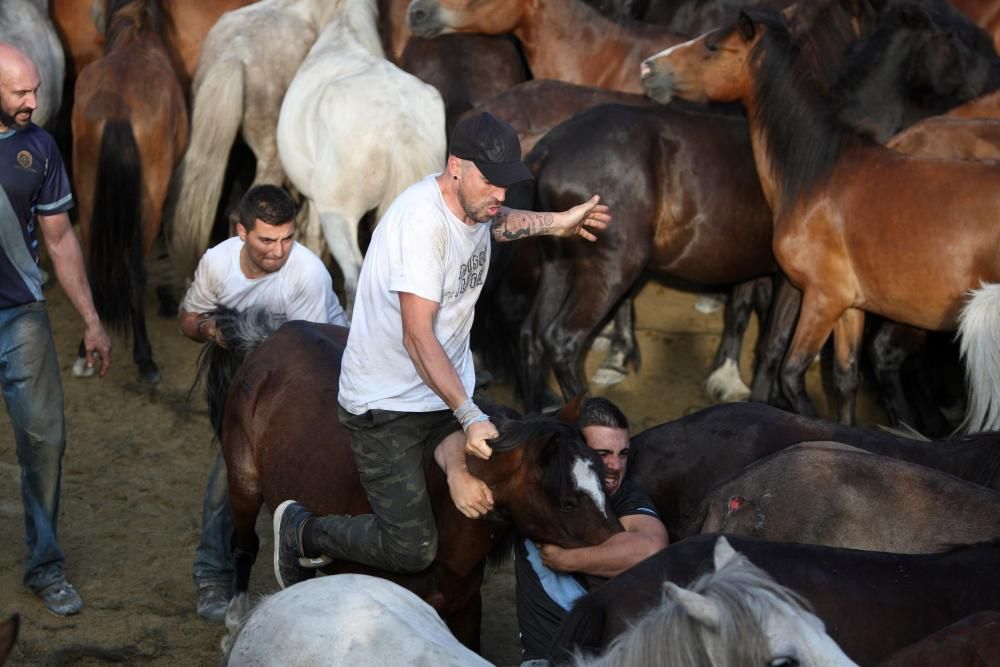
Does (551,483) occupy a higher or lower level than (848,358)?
higher

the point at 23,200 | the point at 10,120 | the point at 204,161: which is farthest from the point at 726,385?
the point at 10,120

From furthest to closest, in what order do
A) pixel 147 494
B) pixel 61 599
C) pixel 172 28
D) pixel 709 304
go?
pixel 172 28, pixel 709 304, pixel 147 494, pixel 61 599

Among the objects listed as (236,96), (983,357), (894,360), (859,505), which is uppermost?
(859,505)

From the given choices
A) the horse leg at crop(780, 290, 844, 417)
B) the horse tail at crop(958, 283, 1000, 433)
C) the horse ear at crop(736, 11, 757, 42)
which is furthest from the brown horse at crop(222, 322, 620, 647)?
the horse ear at crop(736, 11, 757, 42)

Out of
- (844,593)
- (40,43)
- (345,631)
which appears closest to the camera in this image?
(345,631)

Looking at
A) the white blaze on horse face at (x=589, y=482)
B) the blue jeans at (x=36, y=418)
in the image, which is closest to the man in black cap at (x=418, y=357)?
the white blaze on horse face at (x=589, y=482)

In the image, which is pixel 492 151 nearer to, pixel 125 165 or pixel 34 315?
pixel 34 315

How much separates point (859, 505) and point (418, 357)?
1.47 metres

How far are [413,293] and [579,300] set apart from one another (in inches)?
156

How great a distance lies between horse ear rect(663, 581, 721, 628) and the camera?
261 centimetres

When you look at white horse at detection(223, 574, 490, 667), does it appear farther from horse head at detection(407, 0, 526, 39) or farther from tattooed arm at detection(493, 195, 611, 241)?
horse head at detection(407, 0, 526, 39)

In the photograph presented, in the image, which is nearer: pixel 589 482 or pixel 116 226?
pixel 589 482

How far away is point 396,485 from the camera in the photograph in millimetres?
4055

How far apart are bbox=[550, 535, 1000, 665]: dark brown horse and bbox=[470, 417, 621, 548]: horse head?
0.34 metres
